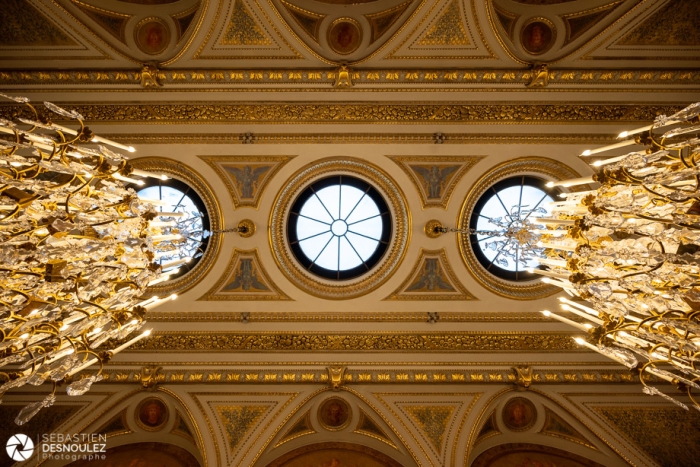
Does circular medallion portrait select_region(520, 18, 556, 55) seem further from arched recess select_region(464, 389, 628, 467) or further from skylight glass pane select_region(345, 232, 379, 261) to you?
arched recess select_region(464, 389, 628, 467)

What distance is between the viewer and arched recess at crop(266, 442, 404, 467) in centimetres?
704

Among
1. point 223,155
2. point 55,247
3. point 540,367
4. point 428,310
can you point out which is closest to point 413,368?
point 428,310

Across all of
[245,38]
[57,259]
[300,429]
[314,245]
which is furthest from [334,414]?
[245,38]

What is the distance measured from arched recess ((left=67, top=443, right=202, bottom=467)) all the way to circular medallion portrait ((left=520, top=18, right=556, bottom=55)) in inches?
352

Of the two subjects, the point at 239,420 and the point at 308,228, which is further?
the point at 308,228

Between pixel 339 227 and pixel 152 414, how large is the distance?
4.56m

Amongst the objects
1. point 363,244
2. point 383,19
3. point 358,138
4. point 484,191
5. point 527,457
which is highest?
point 383,19

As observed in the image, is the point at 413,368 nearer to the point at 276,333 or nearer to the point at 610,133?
the point at 276,333

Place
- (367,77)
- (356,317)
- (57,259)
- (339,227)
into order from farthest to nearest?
(339,227)
(356,317)
(367,77)
(57,259)

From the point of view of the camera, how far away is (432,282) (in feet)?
25.0

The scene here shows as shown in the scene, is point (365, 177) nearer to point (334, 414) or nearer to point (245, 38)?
point (245, 38)

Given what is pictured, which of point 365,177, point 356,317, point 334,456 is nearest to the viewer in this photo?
point 334,456

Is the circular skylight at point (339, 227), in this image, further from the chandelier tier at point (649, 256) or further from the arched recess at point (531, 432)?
the chandelier tier at point (649, 256)

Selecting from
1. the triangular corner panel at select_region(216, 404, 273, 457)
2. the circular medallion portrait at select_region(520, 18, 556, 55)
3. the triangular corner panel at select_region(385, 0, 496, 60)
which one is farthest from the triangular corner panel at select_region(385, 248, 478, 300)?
the circular medallion portrait at select_region(520, 18, 556, 55)
